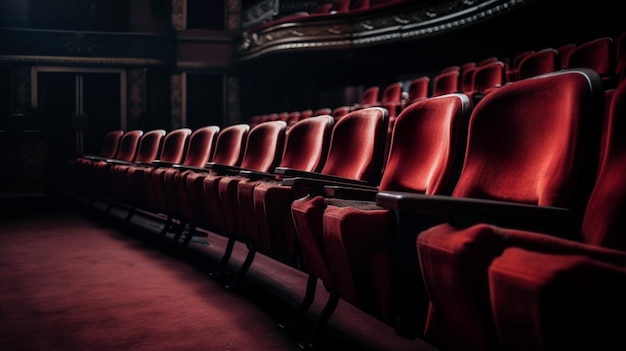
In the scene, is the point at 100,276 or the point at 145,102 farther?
the point at 145,102

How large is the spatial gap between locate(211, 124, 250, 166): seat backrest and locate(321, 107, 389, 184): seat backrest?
248mm

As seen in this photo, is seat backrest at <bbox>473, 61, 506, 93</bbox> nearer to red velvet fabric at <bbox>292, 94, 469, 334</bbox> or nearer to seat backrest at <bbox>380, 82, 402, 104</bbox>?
seat backrest at <bbox>380, 82, 402, 104</bbox>

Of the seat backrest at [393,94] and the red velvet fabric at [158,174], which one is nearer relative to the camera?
the red velvet fabric at [158,174]

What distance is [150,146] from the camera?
117 centimetres

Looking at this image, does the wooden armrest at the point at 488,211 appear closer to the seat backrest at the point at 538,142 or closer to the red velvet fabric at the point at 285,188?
the seat backrest at the point at 538,142

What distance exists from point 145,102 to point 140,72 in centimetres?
12

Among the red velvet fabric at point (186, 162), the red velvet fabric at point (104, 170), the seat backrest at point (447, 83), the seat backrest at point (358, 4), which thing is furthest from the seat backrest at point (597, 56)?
the seat backrest at point (358, 4)

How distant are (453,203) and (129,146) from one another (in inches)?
47.9

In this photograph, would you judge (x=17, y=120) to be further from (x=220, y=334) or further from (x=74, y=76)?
(x=220, y=334)

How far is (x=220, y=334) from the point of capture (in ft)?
1.40

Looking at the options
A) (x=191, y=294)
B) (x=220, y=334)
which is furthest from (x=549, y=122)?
(x=191, y=294)

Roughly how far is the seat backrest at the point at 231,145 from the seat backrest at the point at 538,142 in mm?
466

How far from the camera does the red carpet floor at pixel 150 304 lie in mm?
412

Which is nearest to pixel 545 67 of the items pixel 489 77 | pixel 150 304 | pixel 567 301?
pixel 489 77
